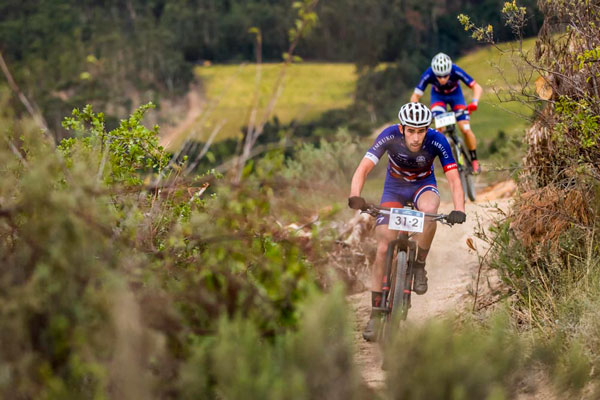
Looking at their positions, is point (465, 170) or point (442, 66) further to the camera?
point (465, 170)

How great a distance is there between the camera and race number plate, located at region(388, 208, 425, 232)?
5938 mm

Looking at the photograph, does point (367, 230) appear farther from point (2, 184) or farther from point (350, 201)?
point (2, 184)

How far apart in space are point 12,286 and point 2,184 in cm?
75

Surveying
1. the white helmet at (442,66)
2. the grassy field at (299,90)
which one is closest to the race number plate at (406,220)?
the white helmet at (442,66)

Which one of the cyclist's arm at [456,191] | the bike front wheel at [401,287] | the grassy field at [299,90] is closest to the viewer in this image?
the bike front wheel at [401,287]

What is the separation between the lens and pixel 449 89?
10.8m

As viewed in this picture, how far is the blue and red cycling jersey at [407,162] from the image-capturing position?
648 centimetres

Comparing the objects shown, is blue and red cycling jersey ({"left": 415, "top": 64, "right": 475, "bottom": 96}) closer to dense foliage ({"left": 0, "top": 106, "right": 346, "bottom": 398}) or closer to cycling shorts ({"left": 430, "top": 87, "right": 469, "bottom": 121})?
cycling shorts ({"left": 430, "top": 87, "right": 469, "bottom": 121})

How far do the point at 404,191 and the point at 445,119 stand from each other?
4015 mm

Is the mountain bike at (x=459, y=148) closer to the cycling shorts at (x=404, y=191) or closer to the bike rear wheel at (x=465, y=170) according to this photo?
the bike rear wheel at (x=465, y=170)

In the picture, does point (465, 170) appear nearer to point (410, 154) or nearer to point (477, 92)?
point (477, 92)

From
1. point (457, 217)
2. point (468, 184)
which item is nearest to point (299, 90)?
point (468, 184)

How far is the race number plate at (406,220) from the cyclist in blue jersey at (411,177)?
0.24m

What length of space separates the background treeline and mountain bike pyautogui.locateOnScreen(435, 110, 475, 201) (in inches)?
1296
